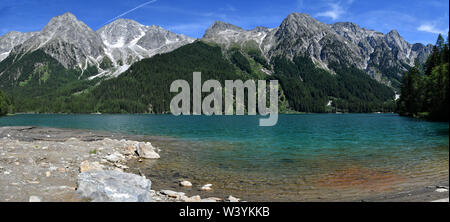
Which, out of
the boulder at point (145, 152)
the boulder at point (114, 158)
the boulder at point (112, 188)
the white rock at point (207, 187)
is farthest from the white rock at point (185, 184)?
the boulder at point (145, 152)

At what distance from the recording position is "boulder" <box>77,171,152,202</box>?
10023 millimetres

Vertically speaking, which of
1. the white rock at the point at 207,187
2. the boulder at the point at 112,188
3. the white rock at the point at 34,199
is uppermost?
the boulder at the point at 112,188

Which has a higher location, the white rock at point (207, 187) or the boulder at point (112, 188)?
the boulder at point (112, 188)

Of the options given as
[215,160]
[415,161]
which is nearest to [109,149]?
[215,160]

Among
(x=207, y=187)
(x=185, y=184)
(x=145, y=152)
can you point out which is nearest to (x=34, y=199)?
(x=185, y=184)

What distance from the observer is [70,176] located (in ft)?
54.1

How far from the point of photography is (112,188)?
1034cm

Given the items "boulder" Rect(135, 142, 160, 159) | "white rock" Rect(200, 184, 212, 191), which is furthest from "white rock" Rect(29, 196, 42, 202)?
"boulder" Rect(135, 142, 160, 159)

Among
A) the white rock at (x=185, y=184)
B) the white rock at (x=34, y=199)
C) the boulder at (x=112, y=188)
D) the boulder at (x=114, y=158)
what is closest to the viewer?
the white rock at (x=34, y=199)

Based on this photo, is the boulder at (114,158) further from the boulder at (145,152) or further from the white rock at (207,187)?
the white rock at (207,187)

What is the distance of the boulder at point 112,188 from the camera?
1002cm

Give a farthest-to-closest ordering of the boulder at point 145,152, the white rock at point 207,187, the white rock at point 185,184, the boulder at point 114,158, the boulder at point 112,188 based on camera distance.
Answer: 1. the boulder at point 145,152
2. the boulder at point 114,158
3. the white rock at point 185,184
4. the white rock at point 207,187
5. the boulder at point 112,188

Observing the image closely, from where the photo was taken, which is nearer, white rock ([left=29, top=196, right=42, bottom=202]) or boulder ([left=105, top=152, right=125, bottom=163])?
white rock ([left=29, top=196, right=42, bottom=202])

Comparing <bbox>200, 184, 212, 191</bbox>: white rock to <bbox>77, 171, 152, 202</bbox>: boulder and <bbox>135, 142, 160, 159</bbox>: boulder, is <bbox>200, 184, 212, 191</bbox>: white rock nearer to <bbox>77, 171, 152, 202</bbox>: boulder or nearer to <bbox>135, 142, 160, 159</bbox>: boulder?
<bbox>77, 171, 152, 202</bbox>: boulder
